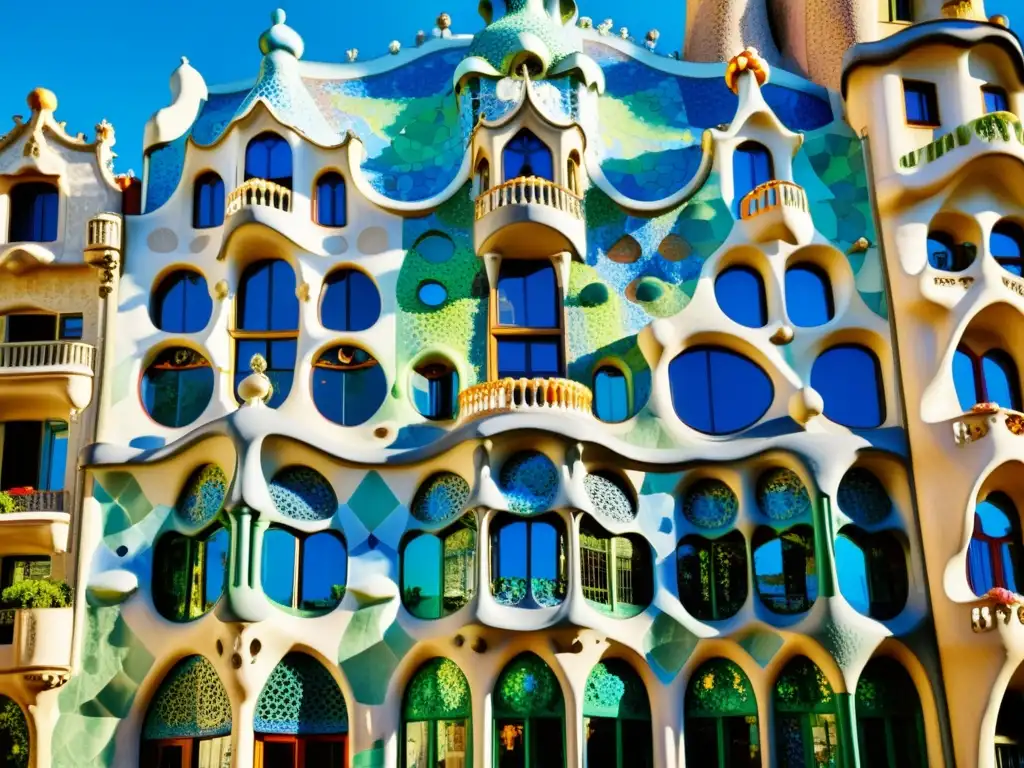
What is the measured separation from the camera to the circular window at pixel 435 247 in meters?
28.2

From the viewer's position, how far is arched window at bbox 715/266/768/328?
1099 inches

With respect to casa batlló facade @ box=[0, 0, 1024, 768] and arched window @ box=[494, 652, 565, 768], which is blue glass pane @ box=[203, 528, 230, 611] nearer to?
casa batlló facade @ box=[0, 0, 1024, 768]

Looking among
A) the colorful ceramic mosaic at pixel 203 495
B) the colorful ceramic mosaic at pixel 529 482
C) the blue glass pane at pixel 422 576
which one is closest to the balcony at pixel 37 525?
the colorful ceramic mosaic at pixel 203 495

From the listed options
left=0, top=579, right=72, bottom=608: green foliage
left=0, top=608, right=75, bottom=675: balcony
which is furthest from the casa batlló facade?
left=0, top=579, right=72, bottom=608: green foliage

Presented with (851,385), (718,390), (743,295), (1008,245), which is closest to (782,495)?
(718,390)

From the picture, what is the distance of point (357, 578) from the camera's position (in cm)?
2530

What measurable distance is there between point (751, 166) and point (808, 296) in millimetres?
3165

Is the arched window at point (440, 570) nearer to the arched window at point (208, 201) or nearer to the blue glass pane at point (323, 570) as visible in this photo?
the blue glass pane at point (323, 570)

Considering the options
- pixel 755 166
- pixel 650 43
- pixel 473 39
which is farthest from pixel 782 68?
pixel 473 39

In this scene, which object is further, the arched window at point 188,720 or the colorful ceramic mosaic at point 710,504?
the colorful ceramic mosaic at point 710,504

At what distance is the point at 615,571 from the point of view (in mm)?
25625

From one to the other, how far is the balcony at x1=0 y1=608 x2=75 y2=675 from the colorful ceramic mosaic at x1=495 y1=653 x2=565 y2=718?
7.96m

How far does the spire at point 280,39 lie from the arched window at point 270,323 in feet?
17.2

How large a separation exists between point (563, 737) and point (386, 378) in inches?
303
